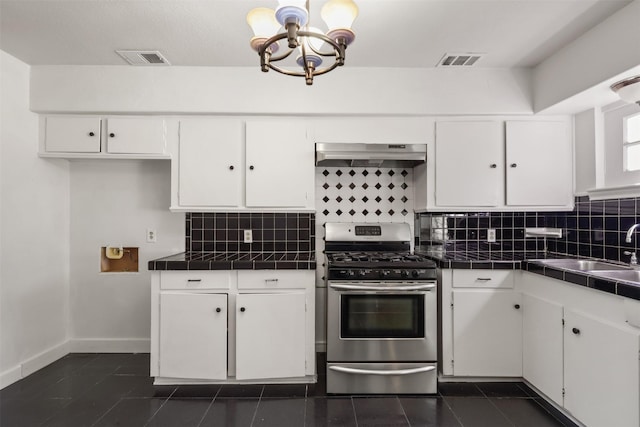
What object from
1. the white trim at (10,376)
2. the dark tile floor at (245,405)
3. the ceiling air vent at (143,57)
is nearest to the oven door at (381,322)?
the dark tile floor at (245,405)

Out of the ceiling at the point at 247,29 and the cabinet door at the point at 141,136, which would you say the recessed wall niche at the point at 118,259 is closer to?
the cabinet door at the point at 141,136

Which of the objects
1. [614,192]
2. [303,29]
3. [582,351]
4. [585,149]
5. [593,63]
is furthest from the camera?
[585,149]

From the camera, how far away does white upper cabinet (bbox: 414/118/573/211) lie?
2609mm

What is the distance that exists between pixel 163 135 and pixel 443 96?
2.18m

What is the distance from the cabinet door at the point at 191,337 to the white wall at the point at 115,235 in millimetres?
788

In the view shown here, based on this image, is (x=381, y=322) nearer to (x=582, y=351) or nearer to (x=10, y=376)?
(x=582, y=351)

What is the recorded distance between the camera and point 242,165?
2602 mm

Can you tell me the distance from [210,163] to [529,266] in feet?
7.83

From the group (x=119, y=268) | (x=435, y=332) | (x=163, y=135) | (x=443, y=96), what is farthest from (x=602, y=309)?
(x=119, y=268)

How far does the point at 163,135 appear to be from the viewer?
8.49 feet

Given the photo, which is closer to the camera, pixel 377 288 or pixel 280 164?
pixel 377 288

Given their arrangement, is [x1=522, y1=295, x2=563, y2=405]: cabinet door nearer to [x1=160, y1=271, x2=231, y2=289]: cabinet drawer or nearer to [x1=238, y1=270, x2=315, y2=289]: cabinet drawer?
[x1=238, y1=270, x2=315, y2=289]: cabinet drawer

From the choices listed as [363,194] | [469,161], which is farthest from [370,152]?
[469,161]

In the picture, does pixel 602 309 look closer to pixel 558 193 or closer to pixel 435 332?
pixel 435 332
